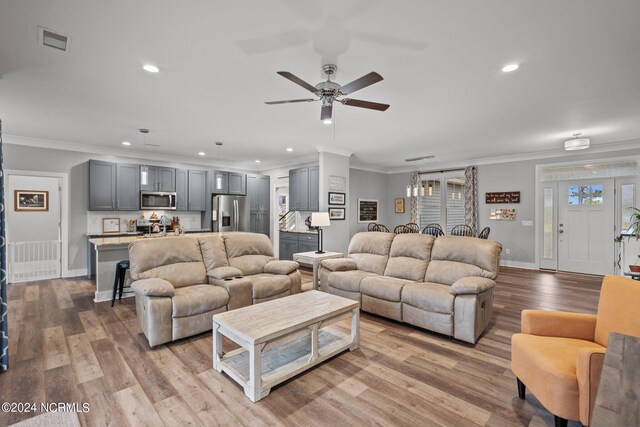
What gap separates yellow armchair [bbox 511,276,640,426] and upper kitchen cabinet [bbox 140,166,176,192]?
23.0 ft

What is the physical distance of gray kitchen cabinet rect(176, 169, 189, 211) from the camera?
7.03m

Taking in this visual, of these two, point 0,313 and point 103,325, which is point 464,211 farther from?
point 0,313

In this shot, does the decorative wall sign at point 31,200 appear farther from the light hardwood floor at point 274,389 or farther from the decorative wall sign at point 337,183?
the decorative wall sign at point 337,183

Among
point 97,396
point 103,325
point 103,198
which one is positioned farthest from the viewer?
point 103,198

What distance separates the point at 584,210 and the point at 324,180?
552 centimetres

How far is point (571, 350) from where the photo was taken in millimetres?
1901

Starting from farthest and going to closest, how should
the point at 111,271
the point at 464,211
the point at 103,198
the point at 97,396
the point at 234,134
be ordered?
the point at 464,211 < the point at 103,198 < the point at 234,134 < the point at 111,271 < the point at 97,396

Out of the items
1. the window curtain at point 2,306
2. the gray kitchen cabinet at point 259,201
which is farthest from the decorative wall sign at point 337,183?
the window curtain at point 2,306

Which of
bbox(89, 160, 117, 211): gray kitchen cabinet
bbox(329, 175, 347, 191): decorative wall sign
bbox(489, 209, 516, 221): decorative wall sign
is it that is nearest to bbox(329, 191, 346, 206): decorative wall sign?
bbox(329, 175, 347, 191): decorative wall sign

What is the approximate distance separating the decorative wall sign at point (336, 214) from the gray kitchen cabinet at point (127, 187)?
13.8ft

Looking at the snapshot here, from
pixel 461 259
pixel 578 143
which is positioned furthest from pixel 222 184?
pixel 578 143

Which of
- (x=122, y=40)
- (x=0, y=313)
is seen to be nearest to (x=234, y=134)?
(x=122, y=40)

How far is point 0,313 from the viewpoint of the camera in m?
2.52

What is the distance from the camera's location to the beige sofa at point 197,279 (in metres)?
3.01
